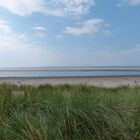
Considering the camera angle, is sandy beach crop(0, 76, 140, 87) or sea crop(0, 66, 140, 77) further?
Result: sea crop(0, 66, 140, 77)

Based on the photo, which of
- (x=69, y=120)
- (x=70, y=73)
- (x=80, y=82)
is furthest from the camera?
(x=70, y=73)

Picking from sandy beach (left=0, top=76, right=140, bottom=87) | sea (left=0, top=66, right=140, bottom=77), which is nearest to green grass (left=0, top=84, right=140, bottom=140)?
sandy beach (left=0, top=76, right=140, bottom=87)

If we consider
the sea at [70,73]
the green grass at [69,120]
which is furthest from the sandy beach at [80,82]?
the sea at [70,73]

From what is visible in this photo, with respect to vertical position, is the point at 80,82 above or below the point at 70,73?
above

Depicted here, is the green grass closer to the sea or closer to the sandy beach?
the sandy beach

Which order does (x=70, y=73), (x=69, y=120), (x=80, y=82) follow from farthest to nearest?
(x=70, y=73)
(x=80, y=82)
(x=69, y=120)

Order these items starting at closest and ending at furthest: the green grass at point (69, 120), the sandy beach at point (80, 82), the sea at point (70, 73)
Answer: the green grass at point (69, 120)
the sandy beach at point (80, 82)
the sea at point (70, 73)

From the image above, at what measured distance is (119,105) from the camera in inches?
203

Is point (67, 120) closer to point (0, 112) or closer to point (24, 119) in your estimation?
point (24, 119)

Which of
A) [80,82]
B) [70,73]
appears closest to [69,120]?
[80,82]

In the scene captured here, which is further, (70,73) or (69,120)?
(70,73)

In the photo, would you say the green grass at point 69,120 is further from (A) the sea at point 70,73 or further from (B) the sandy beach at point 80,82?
(A) the sea at point 70,73


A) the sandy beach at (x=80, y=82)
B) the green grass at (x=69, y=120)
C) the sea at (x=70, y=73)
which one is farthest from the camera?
the sea at (x=70, y=73)

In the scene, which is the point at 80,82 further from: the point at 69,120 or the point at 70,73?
the point at 70,73
